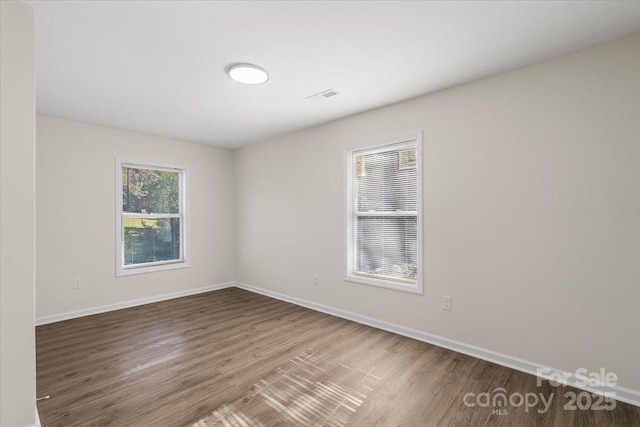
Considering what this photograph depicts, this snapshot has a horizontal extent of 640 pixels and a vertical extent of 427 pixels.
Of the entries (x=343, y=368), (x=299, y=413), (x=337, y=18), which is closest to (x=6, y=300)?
(x=299, y=413)

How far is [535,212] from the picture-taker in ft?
7.68

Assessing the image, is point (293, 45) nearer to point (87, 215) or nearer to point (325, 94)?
point (325, 94)

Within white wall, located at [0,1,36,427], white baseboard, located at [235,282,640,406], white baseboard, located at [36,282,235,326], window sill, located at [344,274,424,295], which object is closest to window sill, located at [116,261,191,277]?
white baseboard, located at [36,282,235,326]

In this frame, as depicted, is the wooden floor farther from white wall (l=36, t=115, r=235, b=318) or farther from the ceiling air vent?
the ceiling air vent

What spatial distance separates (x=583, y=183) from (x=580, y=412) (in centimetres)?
157

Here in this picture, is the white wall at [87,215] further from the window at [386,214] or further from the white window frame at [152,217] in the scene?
the window at [386,214]

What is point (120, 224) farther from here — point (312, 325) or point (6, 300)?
point (312, 325)

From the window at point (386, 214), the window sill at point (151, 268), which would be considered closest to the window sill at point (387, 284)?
the window at point (386, 214)

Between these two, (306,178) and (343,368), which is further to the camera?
(306,178)

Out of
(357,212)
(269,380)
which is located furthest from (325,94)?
(269,380)

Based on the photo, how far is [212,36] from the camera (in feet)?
6.58

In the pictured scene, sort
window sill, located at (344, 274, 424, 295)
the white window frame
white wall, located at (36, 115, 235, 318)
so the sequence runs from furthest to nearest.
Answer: the white window frame → white wall, located at (36, 115, 235, 318) → window sill, located at (344, 274, 424, 295)

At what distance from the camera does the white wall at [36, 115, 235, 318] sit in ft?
11.5

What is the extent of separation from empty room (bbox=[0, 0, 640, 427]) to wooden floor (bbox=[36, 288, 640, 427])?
0.07 ft
